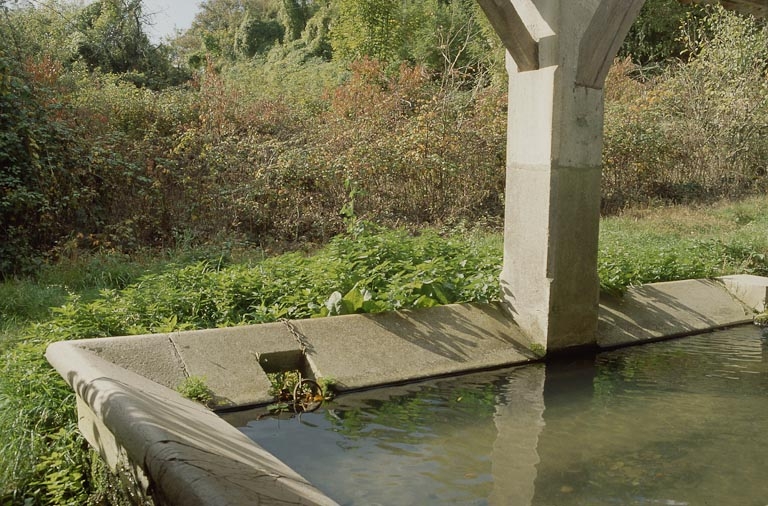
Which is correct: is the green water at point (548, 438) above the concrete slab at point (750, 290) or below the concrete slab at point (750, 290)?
below

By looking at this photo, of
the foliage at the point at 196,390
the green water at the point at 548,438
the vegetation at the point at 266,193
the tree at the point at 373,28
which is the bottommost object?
the green water at the point at 548,438

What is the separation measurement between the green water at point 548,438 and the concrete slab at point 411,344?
0.14 m

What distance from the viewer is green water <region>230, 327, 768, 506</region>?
11.9 feet

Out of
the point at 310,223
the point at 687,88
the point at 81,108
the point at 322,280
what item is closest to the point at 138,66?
the point at 81,108

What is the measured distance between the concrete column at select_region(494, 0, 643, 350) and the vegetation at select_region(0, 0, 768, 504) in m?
0.61

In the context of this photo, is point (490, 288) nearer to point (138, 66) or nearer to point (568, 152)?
point (568, 152)

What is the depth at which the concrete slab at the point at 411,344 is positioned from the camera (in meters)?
5.16

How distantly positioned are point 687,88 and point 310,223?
10232 mm

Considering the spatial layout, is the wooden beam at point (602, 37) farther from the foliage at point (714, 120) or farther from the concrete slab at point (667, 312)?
the foliage at point (714, 120)

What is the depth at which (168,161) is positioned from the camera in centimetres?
1055

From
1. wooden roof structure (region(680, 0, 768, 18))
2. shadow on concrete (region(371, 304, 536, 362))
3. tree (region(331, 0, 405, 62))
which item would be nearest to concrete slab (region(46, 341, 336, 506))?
shadow on concrete (region(371, 304, 536, 362))

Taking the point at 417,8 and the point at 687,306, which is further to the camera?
the point at 417,8

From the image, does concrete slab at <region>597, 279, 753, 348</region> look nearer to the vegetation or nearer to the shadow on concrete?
the vegetation

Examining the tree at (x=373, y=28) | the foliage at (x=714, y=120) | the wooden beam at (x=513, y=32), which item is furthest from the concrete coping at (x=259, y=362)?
the tree at (x=373, y=28)
